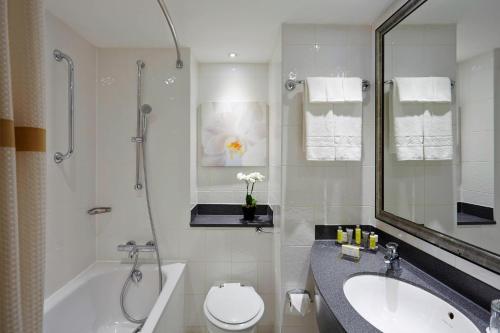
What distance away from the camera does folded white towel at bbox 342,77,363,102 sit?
5.01 ft

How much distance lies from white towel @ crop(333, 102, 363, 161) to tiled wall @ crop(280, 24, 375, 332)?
12 centimetres

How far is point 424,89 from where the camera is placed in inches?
49.1

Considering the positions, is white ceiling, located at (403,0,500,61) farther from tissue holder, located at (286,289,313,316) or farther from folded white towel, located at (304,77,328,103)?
tissue holder, located at (286,289,313,316)

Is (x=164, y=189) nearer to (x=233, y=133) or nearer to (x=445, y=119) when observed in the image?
(x=233, y=133)

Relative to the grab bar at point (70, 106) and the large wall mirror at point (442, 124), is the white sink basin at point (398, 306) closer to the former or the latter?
the large wall mirror at point (442, 124)

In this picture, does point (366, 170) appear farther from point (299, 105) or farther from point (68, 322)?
point (68, 322)

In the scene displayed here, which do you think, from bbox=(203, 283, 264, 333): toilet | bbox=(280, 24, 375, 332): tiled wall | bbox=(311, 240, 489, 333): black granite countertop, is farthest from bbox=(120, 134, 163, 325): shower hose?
bbox=(311, 240, 489, 333): black granite countertop

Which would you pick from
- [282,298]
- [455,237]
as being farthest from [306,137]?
[282,298]

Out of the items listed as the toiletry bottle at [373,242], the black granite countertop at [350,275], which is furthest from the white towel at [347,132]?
the black granite countertop at [350,275]

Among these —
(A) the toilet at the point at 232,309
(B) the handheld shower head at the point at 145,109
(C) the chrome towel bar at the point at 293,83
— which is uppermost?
(C) the chrome towel bar at the point at 293,83

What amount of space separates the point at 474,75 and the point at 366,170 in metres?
0.81

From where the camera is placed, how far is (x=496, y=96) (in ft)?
2.82

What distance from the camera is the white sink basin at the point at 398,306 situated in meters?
0.97

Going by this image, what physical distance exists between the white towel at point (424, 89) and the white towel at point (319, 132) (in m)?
0.40
